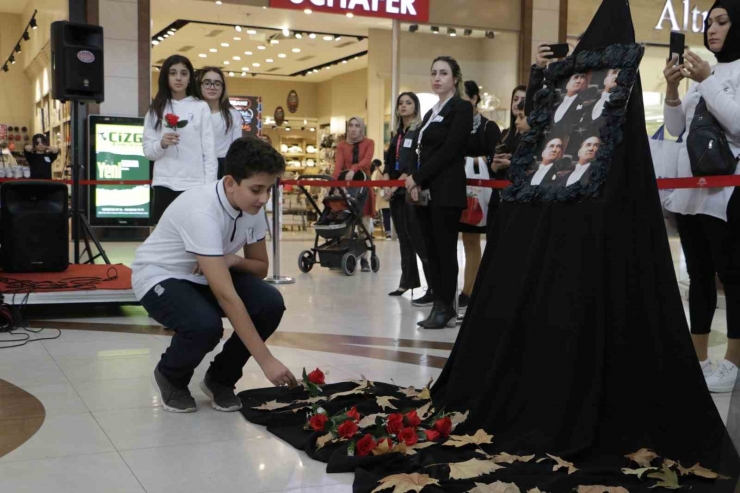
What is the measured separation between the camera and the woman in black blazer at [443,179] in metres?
5.02

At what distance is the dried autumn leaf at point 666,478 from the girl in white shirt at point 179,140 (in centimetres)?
340

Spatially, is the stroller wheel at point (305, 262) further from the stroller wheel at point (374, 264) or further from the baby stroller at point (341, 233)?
the stroller wheel at point (374, 264)

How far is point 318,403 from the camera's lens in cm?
318

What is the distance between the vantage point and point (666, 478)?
2.34 metres

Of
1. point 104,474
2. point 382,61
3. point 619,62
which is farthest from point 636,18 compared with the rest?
point 104,474

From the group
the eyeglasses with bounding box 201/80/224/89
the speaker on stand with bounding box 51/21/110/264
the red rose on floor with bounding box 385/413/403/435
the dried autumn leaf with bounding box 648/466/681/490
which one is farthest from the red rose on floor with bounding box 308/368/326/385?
the speaker on stand with bounding box 51/21/110/264

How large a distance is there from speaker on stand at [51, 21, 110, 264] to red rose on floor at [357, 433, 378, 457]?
4436 mm

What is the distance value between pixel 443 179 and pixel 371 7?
839cm

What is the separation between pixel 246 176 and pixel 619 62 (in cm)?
130

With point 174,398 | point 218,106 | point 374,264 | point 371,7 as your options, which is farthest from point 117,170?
point 174,398

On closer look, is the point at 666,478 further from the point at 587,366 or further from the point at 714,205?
the point at 714,205

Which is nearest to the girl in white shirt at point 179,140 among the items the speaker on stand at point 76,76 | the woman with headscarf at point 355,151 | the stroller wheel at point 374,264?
the speaker on stand at point 76,76

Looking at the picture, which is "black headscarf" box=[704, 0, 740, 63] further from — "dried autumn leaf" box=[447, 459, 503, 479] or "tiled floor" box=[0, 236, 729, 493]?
"dried autumn leaf" box=[447, 459, 503, 479]

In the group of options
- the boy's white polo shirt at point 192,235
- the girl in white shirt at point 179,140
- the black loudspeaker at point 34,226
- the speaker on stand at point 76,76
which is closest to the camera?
the boy's white polo shirt at point 192,235
